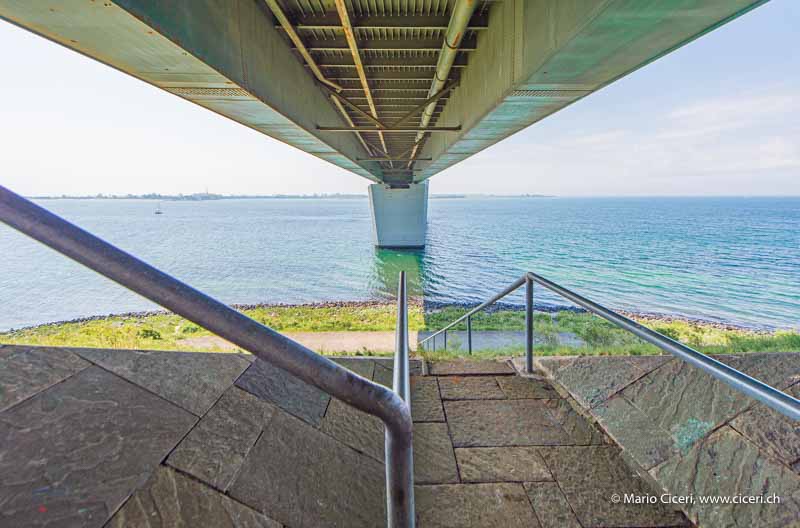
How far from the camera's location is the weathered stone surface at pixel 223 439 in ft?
6.04

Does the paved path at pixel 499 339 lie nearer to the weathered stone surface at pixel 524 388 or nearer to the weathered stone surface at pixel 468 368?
the weathered stone surface at pixel 468 368

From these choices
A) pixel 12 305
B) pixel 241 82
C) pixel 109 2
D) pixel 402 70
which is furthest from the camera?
pixel 12 305

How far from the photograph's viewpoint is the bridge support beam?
33.2 metres

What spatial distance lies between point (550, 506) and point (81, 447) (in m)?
2.21

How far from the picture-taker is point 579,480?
2176 mm

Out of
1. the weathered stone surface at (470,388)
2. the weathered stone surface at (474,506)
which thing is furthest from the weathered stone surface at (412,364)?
the weathered stone surface at (474,506)

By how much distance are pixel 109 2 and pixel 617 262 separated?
46.5m

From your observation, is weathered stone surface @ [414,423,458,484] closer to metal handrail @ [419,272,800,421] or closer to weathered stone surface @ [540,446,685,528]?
weathered stone surface @ [540,446,685,528]

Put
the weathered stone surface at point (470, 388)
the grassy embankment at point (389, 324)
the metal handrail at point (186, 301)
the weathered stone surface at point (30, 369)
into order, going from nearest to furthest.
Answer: the metal handrail at point (186, 301), the weathered stone surface at point (30, 369), the weathered stone surface at point (470, 388), the grassy embankment at point (389, 324)

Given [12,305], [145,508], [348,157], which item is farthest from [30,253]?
[145,508]

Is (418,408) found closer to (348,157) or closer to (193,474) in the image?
(193,474)

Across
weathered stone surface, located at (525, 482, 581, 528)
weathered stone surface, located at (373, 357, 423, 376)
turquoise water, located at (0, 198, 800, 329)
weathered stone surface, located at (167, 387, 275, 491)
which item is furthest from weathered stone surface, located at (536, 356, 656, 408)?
turquoise water, located at (0, 198, 800, 329)

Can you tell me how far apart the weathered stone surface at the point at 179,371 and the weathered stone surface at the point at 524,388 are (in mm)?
1967

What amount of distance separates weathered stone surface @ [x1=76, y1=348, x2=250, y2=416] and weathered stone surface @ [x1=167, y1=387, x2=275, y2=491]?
0.31 feet
